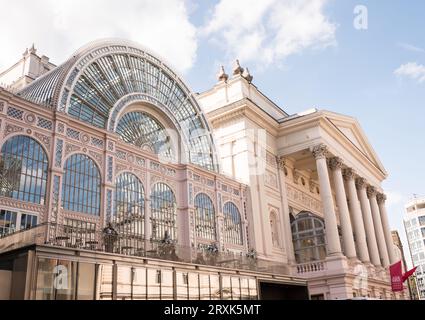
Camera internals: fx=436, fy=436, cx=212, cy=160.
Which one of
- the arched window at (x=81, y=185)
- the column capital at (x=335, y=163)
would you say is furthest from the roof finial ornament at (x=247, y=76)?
the arched window at (x=81, y=185)

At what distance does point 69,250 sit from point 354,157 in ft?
125

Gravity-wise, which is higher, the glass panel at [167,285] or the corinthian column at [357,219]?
the corinthian column at [357,219]

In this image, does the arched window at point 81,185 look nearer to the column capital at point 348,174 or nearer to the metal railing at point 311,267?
the metal railing at point 311,267

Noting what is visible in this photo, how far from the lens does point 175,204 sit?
28.6m

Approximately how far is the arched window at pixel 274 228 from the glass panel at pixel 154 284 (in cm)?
2037

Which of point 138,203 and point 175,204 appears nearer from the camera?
point 138,203

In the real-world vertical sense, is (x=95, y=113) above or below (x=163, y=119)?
below

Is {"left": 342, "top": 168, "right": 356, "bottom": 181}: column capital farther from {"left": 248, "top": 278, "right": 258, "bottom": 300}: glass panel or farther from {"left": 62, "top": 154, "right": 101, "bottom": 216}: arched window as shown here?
{"left": 62, "top": 154, "right": 101, "bottom": 216}: arched window

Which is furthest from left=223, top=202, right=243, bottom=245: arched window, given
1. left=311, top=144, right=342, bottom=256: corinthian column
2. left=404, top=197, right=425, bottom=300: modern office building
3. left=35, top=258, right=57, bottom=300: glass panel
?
left=404, top=197, right=425, bottom=300: modern office building

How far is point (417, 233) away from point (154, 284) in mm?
113483

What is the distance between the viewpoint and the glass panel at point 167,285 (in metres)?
18.1
